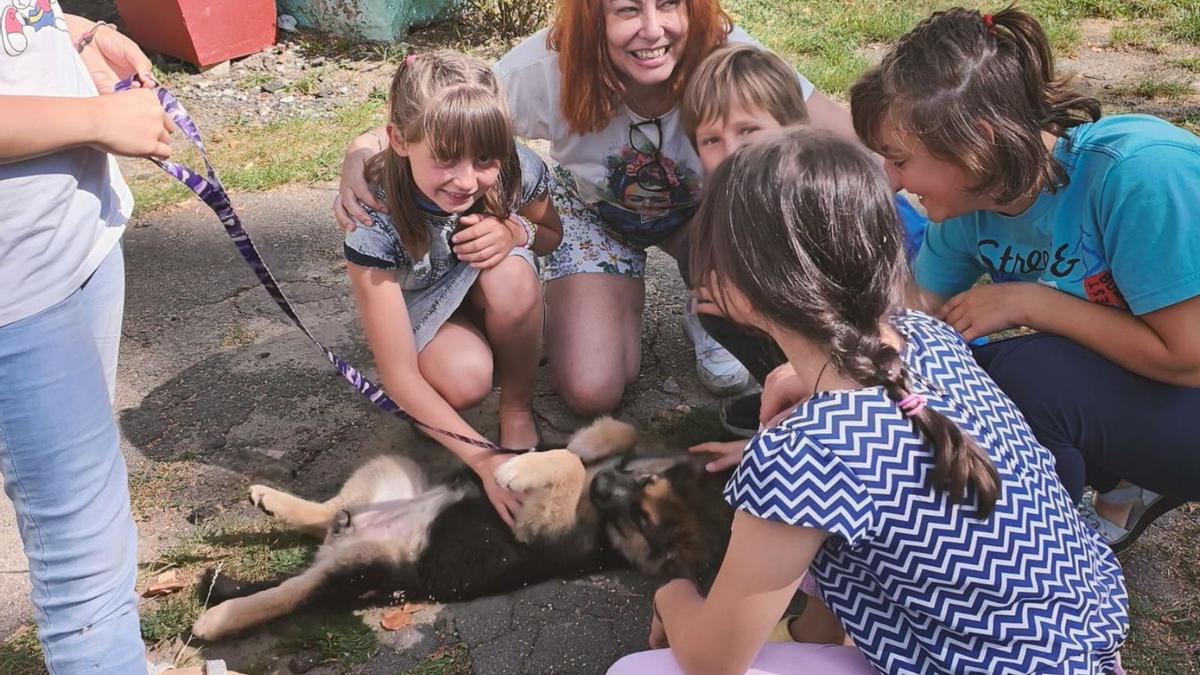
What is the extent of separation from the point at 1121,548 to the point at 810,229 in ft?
4.98

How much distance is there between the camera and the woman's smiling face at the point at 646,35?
98.8 inches

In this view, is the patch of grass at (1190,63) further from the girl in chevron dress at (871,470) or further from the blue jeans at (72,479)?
the blue jeans at (72,479)

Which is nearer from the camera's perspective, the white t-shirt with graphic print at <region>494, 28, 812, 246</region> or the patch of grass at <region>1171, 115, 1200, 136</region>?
the white t-shirt with graphic print at <region>494, 28, 812, 246</region>

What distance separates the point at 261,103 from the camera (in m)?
5.18

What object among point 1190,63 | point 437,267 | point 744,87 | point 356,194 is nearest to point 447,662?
point 437,267

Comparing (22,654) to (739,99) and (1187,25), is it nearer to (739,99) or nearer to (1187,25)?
(739,99)

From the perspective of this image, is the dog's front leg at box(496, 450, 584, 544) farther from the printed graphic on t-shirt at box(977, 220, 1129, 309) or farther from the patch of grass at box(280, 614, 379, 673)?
the printed graphic on t-shirt at box(977, 220, 1129, 309)

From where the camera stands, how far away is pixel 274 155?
4582 mm

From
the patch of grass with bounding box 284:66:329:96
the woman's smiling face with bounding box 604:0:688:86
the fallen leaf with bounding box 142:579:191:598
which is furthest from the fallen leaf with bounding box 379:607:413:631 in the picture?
the patch of grass with bounding box 284:66:329:96

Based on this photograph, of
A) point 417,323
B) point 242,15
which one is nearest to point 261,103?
point 242,15

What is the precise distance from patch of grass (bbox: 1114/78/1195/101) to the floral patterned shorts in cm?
313

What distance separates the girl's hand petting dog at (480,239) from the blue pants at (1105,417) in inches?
51.6

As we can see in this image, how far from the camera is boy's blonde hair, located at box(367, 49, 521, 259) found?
2.17m

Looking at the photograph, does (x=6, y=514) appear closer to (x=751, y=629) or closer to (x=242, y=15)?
(x=751, y=629)
